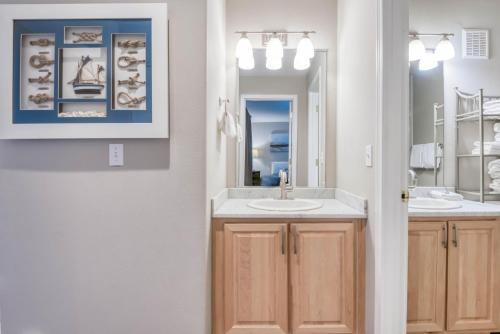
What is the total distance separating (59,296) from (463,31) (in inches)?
138

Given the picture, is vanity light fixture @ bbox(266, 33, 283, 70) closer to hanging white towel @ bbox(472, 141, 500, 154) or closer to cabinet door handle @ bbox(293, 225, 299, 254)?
cabinet door handle @ bbox(293, 225, 299, 254)

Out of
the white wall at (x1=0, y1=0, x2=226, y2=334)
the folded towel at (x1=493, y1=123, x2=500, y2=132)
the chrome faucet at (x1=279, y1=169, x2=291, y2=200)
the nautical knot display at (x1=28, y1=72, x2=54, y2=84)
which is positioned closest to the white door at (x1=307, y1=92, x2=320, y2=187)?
the chrome faucet at (x1=279, y1=169, x2=291, y2=200)

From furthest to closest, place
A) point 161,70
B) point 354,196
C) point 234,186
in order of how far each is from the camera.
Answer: point 234,186 < point 354,196 < point 161,70

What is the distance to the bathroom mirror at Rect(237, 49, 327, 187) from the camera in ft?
7.27

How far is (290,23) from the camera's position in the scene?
2.20m

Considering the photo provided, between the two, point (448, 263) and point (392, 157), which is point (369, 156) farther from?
point (448, 263)

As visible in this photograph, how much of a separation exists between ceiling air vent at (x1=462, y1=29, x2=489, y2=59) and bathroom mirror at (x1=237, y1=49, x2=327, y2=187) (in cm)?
130

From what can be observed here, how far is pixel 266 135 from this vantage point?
7.31ft

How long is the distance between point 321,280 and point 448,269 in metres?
0.83

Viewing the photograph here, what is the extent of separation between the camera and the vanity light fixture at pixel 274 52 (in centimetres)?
212

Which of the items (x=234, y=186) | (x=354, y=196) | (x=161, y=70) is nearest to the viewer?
(x=161, y=70)

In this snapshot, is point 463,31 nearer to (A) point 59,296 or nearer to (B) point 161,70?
(B) point 161,70

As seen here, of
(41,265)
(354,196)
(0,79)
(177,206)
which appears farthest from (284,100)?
(41,265)

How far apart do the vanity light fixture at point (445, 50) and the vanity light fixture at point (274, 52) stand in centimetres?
105
